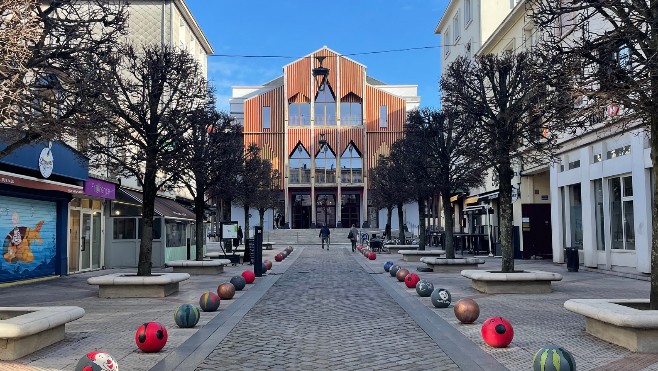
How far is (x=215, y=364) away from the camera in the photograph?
767 centimetres

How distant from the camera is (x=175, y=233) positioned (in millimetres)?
27938

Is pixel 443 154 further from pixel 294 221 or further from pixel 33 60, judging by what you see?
pixel 294 221

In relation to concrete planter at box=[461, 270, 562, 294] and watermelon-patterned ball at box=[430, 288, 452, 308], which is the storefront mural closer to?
Result: watermelon-patterned ball at box=[430, 288, 452, 308]

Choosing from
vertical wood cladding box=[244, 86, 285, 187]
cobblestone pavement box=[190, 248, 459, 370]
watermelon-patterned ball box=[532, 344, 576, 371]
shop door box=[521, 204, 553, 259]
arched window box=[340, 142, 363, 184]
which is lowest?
cobblestone pavement box=[190, 248, 459, 370]

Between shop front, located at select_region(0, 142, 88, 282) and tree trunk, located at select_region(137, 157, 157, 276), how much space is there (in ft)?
6.09

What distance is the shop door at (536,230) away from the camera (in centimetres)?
2900

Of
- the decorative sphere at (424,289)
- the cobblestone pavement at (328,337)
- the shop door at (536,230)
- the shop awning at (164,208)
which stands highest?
the shop awning at (164,208)

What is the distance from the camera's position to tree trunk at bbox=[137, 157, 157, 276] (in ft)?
51.2

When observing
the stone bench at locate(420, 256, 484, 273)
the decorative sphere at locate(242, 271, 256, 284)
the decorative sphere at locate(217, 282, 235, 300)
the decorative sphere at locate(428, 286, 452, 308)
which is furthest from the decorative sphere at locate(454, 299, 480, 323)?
the stone bench at locate(420, 256, 484, 273)

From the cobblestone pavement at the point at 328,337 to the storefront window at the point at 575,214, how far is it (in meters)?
11.8

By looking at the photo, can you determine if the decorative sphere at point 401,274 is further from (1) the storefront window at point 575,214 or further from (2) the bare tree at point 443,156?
(1) the storefront window at point 575,214

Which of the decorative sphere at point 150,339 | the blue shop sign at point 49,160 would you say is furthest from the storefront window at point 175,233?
the decorative sphere at point 150,339

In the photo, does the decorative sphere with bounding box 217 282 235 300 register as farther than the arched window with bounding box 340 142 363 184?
No

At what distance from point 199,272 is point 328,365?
15.2m
